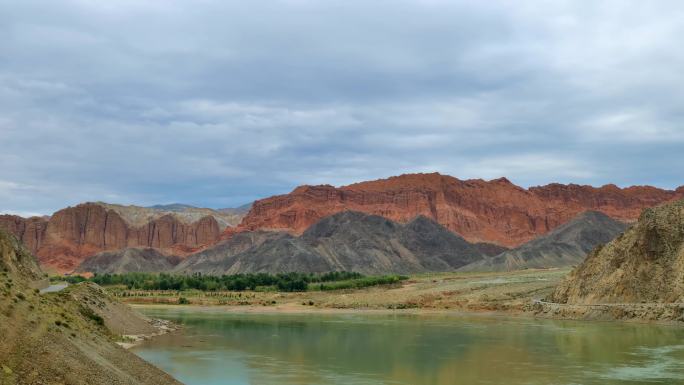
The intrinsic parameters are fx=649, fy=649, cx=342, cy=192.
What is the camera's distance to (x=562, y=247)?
174 m

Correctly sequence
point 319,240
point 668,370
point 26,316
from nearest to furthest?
point 26,316 → point 668,370 → point 319,240

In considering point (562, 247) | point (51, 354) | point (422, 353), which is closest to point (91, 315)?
point (422, 353)

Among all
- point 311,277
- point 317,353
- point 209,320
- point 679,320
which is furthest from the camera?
point 311,277

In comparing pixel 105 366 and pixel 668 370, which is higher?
pixel 105 366

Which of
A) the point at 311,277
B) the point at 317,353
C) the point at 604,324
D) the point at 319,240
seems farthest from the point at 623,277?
the point at 319,240

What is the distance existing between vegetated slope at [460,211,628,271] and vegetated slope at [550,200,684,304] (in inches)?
3172

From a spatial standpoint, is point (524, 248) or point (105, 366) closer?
point (105, 366)

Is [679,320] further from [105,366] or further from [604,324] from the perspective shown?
[105,366]

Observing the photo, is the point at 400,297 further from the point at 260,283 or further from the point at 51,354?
the point at 51,354

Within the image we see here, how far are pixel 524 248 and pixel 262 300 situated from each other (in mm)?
91858

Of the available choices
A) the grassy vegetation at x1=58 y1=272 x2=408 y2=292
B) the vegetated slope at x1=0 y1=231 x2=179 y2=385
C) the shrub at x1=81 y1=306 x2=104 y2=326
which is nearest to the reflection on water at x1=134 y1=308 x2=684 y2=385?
the shrub at x1=81 y1=306 x2=104 y2=326

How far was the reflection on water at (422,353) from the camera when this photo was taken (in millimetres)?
33125

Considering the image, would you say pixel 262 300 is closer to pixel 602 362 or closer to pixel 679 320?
pixel 679 320

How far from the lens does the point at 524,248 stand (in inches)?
6998
